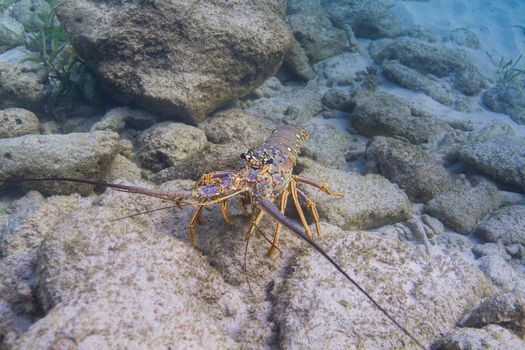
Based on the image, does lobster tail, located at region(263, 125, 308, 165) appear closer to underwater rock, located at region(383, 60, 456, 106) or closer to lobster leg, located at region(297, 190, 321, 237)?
lobster leg, located at region(297, 190, 321, 237)

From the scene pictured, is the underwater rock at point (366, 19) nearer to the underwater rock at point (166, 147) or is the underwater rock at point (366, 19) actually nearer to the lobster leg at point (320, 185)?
the underwater rock at point (166, 147)

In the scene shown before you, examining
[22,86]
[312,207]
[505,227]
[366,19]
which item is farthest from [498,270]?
[366,19]

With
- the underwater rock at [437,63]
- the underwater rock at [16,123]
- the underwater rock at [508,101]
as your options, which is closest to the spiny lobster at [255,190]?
the underwater rock at [16,123]

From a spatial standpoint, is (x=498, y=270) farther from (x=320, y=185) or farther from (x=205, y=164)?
(x=205, y=164)

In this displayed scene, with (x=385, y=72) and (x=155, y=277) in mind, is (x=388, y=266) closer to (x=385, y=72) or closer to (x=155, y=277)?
(x=155, y=277)

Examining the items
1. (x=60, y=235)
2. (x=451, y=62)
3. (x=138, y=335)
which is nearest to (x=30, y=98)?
(x=60, y=235)
